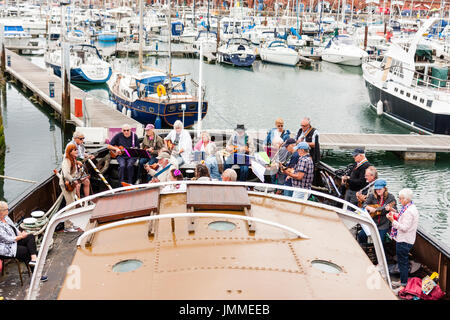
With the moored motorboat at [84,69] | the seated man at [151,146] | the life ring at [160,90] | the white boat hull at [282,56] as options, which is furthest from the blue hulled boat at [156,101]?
the white boat hull at [282,56]

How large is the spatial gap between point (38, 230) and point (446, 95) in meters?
26.9

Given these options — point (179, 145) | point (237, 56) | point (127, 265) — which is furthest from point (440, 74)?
point (127, 265)

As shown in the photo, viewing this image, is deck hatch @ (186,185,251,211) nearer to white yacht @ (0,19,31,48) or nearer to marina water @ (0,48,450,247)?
marina water @ (0,48,450,247)

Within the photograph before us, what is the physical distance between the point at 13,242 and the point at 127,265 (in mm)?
3227

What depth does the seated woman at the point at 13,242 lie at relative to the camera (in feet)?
23.2

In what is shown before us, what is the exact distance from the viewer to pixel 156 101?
25.9 metres

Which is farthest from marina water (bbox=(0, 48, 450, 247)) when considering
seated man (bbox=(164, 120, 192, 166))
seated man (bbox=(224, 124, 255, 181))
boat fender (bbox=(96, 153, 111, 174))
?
boat fender (bbox=(96, 153, 111, 174))

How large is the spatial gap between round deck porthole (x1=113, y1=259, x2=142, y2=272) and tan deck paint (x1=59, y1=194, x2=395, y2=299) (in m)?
0.05

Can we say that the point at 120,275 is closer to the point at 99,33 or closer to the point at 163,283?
the point at 163,283

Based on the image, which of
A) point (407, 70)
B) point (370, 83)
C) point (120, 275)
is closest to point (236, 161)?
point (120, 275)

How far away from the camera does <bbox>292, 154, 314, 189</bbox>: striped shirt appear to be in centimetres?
899

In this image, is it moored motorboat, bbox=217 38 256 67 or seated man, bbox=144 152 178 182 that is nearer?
seated man, bbox=144 152 178 182

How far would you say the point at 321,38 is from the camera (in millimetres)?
77812

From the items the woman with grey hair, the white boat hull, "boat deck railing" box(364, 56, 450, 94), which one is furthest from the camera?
the white boat hull
